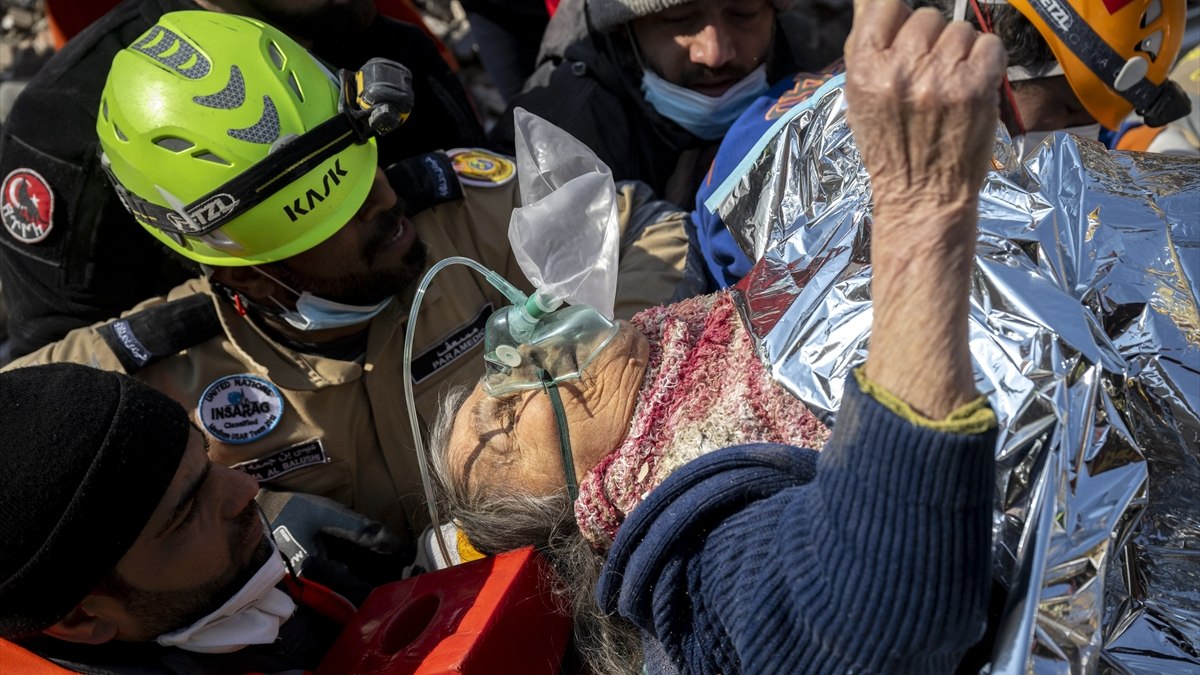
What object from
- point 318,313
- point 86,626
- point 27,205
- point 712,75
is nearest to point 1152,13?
point 712,75

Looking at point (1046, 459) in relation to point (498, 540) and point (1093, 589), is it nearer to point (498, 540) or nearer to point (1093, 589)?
point (1093, 589)

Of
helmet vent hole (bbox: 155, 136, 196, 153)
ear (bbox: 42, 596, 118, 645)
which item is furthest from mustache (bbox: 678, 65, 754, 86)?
ear (bbox: 42, 596, 118, 645)

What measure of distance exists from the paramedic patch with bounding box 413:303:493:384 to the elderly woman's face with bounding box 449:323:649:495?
2.98 ft

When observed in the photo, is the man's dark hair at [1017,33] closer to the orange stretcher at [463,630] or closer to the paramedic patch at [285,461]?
the orange stretcher at [463,630]

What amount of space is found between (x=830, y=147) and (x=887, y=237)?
887mm

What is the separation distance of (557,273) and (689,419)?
1.35ft

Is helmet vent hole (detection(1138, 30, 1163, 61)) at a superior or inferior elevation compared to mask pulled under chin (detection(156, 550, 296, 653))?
superior

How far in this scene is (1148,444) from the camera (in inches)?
63.2

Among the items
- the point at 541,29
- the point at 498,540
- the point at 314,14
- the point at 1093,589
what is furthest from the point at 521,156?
the point at 541,29

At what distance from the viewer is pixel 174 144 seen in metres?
2.53

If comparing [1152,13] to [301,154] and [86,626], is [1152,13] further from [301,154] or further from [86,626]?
[86,626]

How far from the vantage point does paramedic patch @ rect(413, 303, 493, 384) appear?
2883 mm

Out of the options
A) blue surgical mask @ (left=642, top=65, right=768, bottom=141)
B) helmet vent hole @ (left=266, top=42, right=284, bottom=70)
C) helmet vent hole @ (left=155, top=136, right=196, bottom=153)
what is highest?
helmet vent hole @ (left=266, top=42, right=284, bottom=70)

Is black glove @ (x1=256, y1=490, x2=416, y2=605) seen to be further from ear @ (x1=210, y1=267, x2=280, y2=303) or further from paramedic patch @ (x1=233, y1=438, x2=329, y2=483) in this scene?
ear @ (x1=210, y1=267, x2=280, y2=303)
